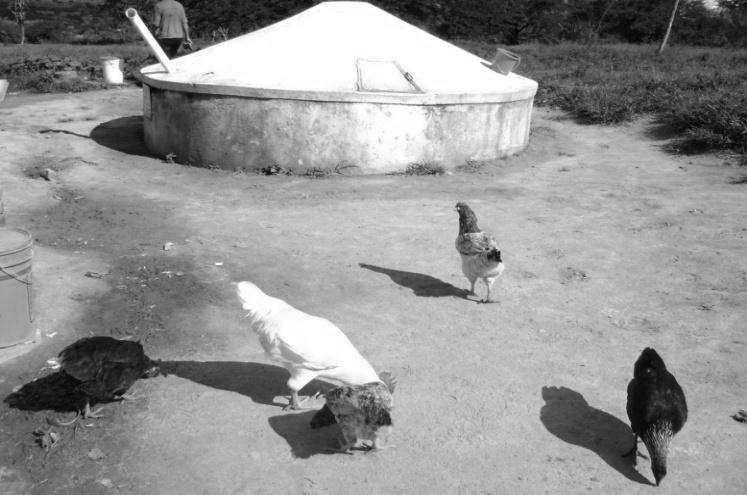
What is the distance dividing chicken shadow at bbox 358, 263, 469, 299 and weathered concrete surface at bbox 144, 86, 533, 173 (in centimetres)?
423

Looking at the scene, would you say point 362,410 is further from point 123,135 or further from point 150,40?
point 123,135

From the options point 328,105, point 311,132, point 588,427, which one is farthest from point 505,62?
point 588,427

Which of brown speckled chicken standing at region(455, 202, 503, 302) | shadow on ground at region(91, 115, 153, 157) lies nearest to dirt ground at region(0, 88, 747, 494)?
brown speckled chicken standing at region(455, 202, 503, 302)

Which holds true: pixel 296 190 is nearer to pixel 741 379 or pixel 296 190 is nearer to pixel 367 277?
pixel 367 277

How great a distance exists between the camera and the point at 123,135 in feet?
48.0

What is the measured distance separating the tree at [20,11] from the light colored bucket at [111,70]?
12859mm

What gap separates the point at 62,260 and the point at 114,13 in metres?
31.1

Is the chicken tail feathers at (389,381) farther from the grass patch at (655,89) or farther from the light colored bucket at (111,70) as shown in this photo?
the light colored bucket at (111,70)

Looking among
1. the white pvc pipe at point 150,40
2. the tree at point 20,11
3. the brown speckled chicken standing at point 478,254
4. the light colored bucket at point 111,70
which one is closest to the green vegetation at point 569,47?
A: the light colored bucket at point 111,70

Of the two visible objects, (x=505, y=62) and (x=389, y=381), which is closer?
(x=389, y=381)

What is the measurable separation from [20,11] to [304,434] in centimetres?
3259

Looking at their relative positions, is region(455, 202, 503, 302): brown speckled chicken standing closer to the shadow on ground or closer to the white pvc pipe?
the white pvc pipe

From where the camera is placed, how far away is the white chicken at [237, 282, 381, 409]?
4.93 m

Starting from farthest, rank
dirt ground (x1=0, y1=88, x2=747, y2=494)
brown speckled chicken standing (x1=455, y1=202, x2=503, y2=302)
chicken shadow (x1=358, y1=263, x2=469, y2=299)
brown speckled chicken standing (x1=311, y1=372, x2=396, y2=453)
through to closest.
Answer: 1. chicken shadow (x1=358, y1=263, x2=469, y2=299)
2. brown speckled chicken standing (x1=455, y1=202, x2=503, y2=302)
3. dirt ground (x1=0, y1=88, x2=747, y2=494)
4. brown speckled chicken standing (x1=311, y1=372, x2=396, y2=453)
